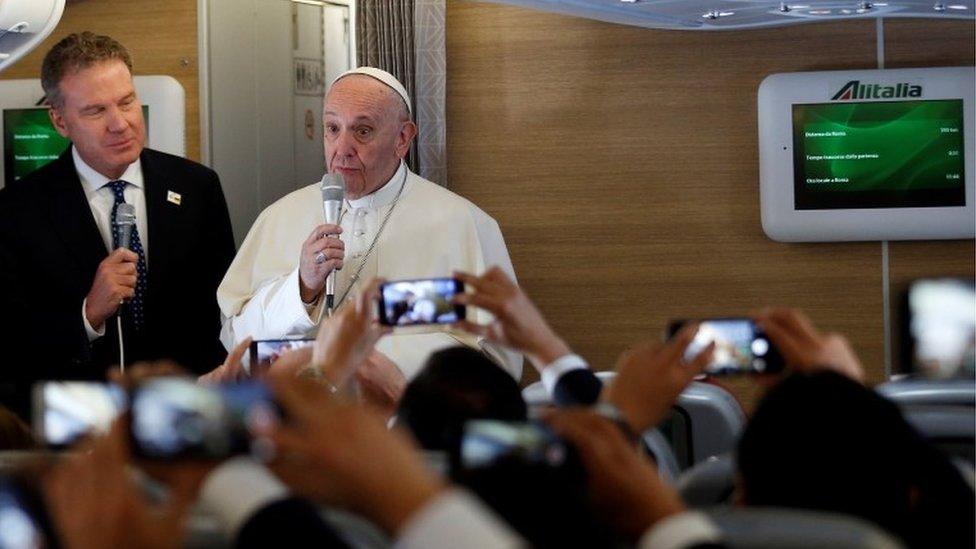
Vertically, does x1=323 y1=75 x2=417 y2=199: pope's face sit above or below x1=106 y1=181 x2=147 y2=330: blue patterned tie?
above

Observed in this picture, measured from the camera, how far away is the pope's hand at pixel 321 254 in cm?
536

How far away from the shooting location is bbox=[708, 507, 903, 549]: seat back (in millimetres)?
1887

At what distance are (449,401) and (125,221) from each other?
316 cm

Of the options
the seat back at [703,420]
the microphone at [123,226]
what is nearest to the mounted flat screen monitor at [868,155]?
the microphone at [123,226]

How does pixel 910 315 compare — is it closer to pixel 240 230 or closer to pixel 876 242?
pixel 876 242

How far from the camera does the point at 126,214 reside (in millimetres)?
5465

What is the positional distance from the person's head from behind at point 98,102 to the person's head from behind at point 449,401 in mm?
3392

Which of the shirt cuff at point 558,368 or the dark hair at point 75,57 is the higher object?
the dark hair at point 75,57

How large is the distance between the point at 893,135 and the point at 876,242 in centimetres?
51

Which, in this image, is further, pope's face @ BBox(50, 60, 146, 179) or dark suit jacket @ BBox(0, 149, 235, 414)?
pope's face @ BBox(50, 60, 146, 179)

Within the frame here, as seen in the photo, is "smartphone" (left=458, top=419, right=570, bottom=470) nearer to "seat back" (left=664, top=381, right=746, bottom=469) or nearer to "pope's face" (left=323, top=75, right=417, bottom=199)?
"seat back" (left=664, top=381, right=746, bottom=469)

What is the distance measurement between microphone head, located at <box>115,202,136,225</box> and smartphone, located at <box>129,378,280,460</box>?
144 inches

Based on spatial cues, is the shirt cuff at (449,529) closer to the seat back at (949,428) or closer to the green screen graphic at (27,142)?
the seat back at (949,428)

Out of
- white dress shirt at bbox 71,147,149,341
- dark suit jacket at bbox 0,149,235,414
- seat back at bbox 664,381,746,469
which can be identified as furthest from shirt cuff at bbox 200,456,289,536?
white dress shirt at bbox 71,147,149,341
